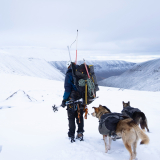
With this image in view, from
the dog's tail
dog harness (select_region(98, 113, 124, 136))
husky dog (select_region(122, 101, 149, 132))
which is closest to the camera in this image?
the dog's tail

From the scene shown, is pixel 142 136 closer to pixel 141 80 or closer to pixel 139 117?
pixel 139 117

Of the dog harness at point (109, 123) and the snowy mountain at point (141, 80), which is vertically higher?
the dog harness at point (109, 123)

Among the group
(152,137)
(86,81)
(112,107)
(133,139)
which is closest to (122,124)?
(133,139)

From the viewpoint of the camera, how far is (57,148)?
13.9 ft

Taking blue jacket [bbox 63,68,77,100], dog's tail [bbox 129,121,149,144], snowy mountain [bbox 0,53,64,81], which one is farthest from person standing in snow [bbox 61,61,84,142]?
snowy mountain [bbox 0,53,64,81]

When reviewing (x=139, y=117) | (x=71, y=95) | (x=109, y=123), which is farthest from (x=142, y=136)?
(x=71, y=95)

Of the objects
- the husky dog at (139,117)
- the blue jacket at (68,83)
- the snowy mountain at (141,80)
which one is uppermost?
the blue jacket at (68,83)

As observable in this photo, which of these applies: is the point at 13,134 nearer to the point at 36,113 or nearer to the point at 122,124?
the point at 36,113

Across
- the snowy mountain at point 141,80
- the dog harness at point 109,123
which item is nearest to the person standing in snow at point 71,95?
the dog harness at point 109,123

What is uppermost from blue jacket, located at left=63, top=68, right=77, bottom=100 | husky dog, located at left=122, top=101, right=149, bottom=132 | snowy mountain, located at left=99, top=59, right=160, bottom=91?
blue jacket, located at left=63, top=68, right=77, bottom=100

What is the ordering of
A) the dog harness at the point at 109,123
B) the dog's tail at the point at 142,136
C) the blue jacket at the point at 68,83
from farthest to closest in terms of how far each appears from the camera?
the blue jacket at the point at 68,83
the dog harness at the point at 109,123
the dog's tail at the point at 142,136

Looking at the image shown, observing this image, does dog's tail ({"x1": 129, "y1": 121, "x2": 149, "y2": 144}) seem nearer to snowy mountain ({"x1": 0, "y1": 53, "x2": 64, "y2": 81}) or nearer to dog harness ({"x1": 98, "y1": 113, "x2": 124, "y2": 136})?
dog harness ({"x1": 98, "y1": 113, "x2": 124, "y2": 136})

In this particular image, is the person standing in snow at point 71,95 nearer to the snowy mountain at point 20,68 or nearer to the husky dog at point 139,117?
the husky dog at point 139,117

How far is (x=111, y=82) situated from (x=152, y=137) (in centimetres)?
14412
